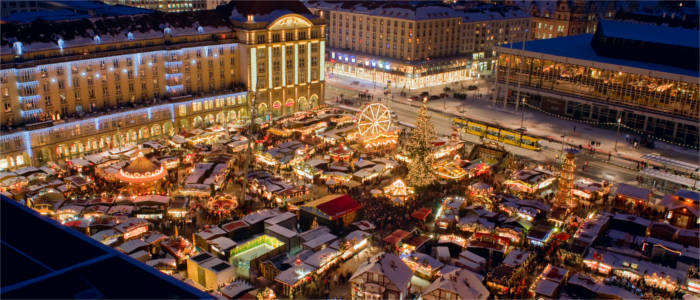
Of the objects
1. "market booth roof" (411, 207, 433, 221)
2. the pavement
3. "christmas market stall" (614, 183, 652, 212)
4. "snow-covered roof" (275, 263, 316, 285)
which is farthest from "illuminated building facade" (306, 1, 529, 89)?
"snow-covered roof" (275, 263, 316, 285)

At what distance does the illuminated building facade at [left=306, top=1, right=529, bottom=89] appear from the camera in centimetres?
12106

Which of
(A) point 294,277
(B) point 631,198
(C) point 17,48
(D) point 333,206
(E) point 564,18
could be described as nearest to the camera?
(A) point 294,277

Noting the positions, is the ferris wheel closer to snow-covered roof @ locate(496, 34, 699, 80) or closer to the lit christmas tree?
the lit christmas tree

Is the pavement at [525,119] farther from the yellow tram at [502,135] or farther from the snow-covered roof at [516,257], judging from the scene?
the snow-covered roof at [516,257]

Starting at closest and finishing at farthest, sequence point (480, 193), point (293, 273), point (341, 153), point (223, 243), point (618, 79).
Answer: point (293, 273), point (223, 243), point (480, 193), point (341, 153), point (618, 79)

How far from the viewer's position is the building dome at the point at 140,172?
60.1m

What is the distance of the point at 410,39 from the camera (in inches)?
4744

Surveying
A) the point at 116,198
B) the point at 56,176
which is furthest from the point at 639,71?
the point at 56,176

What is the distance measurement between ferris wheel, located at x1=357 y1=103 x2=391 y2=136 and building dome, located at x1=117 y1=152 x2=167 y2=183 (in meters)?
27.1

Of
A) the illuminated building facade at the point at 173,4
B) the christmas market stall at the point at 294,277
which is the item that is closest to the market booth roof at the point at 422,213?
the christmas market stall at the point at 294,277

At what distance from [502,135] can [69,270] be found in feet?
243

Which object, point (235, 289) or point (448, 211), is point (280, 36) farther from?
point (235, 289)

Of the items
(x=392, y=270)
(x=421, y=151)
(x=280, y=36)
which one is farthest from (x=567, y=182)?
(x=280, y=36)

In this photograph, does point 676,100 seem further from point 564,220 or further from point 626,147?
point 564,220
